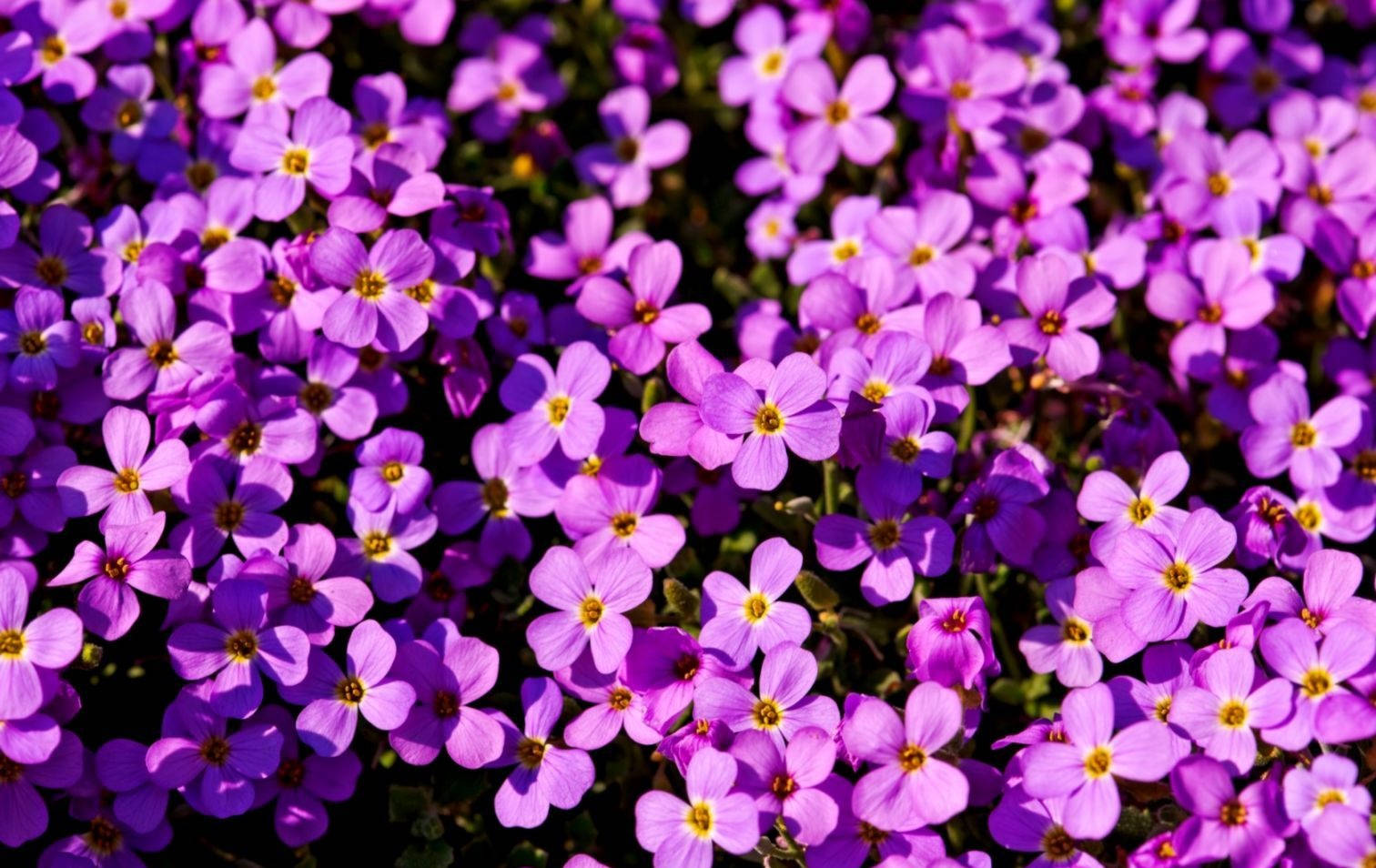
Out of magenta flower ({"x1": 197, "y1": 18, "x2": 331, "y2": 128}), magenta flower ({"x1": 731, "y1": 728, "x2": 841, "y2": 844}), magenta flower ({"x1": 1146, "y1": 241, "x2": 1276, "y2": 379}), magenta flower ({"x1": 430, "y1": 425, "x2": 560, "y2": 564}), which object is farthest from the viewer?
magenta flower ({"x1": 197, "y1": 18, "x2": 331, "y2": 128})

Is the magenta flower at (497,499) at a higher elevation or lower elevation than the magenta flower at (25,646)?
lower

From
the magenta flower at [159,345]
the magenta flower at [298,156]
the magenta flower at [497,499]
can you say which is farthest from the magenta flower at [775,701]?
the magenta flower at [298,156]

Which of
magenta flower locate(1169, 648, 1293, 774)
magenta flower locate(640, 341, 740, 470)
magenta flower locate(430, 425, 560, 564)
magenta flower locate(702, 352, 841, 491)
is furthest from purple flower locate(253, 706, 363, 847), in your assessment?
magenta flower locate(1169, 648, 1293, 774)

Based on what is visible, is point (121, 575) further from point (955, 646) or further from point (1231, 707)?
point (1231, 707)

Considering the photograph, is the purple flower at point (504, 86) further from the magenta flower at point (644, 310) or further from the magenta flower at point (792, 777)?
the magenta flower at point (792, 777)

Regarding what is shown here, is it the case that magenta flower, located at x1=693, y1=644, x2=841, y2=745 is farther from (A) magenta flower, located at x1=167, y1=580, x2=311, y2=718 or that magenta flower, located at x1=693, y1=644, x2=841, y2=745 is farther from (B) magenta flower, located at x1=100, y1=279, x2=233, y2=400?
(B) magenta flower, located at x1=100, y1=279, x2=233, y2=400

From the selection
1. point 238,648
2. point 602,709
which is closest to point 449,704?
point 602,709

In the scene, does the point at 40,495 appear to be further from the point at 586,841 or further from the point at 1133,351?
the point at 1133,351
